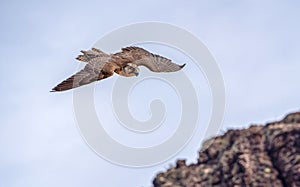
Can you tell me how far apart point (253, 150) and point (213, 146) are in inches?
304

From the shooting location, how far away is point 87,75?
2383cm

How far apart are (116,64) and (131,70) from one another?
0.88m

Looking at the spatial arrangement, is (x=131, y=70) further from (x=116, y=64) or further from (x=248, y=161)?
(x=248, y=161)

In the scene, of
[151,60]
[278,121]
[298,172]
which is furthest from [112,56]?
[278,121]

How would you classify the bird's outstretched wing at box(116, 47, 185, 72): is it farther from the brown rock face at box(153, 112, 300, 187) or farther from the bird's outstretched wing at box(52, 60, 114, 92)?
the brown rock face at box(153, 112, 300, 187)

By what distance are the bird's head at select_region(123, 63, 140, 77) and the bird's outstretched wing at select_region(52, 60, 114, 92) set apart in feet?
2.27

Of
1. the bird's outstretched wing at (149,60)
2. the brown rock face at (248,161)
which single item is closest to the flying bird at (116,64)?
the bird's outstretched wing at (149,60)

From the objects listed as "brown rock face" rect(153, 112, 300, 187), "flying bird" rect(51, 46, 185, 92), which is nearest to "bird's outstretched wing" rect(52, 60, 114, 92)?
"flying bird" rect(51, 46, 185, 92)

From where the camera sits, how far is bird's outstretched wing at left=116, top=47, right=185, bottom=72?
80.4 ft

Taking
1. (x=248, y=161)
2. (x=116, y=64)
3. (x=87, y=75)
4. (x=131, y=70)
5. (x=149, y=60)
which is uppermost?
(x=248, y=161)

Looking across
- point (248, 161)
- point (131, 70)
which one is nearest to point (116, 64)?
point (131, 70)

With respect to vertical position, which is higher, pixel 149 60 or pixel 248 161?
pixel 248 161

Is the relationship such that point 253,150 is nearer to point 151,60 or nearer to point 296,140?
point 296,140

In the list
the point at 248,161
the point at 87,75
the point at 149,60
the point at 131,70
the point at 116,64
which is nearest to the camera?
the point at 87,75
